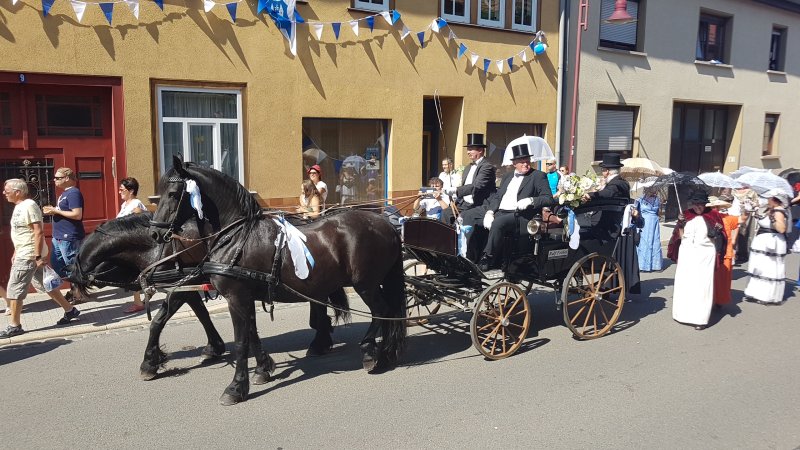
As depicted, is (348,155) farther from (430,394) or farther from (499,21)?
(430,394)

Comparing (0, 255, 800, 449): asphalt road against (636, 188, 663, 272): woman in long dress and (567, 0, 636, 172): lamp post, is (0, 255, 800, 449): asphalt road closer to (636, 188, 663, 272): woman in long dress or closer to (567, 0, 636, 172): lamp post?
(636, 188, 663, 272): woman in long dress

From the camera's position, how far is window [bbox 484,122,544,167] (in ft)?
45.1

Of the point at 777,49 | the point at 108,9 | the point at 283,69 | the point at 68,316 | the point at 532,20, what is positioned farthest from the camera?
the point at 777,49

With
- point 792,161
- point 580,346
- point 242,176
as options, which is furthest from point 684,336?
point 792,161

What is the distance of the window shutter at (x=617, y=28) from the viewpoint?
Result: 50.3 ft

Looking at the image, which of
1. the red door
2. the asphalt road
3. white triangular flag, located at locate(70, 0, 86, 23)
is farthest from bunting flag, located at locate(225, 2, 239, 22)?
the asphalt road

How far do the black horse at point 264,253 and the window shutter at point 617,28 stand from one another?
1207 centimetres

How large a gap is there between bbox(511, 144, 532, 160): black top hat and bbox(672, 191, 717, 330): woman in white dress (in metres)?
2.38

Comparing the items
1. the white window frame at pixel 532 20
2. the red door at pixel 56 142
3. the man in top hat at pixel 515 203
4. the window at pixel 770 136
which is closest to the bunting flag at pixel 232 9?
the red door at pixel 56 142

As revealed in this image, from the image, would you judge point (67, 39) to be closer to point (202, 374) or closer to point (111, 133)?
point (111, 133)

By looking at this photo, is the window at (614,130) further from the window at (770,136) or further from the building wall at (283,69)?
the window at (770,136)

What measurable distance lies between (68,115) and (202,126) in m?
1.97

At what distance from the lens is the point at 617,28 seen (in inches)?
623

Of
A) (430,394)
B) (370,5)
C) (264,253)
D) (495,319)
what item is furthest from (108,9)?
(430,394)
